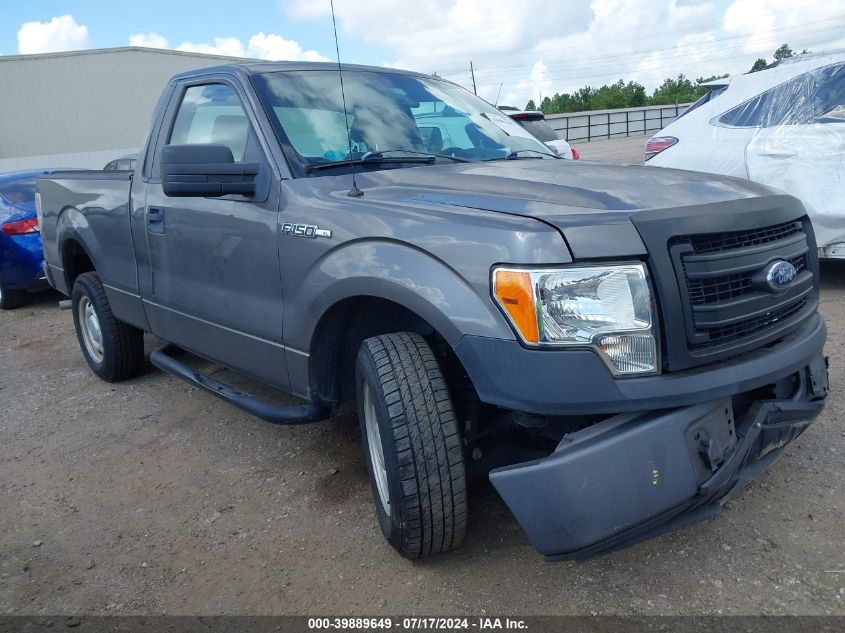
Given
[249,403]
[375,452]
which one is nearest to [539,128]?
[249,403]

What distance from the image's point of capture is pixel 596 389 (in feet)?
6.86

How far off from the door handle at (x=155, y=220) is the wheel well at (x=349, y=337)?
1.40 metres

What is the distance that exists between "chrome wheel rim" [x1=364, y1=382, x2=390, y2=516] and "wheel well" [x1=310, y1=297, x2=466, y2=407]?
1.04 ft

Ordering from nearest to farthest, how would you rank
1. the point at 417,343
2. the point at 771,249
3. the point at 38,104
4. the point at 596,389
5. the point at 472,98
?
the point at 596,389, the point at 771,249, the point at 417,343, the point at 472,98, the point at 38,104

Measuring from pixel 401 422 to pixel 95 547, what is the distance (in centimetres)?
155

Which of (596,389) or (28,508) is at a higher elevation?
(596,389)

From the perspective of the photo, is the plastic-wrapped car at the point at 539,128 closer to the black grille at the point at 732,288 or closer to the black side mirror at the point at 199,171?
the black side mirror at the point at 199,171

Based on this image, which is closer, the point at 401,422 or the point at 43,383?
the point at 401,422

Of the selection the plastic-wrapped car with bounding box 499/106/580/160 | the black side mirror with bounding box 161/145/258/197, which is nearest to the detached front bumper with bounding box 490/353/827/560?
the black side mirror with bounding box 161/145/258/197

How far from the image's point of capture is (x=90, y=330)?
17.1 ft

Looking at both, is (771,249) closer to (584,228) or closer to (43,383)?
(584,228)

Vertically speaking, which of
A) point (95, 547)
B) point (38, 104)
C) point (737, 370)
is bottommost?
point (95, 547)

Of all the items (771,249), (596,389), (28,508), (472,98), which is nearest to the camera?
(596,389)

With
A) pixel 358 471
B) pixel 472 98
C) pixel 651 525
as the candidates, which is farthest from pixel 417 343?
pixel 472 98
